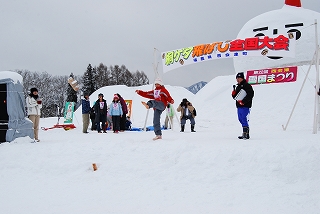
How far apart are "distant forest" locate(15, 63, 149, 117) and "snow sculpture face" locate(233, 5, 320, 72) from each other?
95.2ft

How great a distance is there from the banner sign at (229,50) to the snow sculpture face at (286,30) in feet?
24.0

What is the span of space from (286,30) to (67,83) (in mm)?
42009

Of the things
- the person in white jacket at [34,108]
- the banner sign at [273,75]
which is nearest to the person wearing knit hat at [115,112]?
the person in white jacket at [34,108]

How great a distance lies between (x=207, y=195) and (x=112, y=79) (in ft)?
170

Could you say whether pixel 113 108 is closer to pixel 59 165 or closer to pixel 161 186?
pixel 59 165

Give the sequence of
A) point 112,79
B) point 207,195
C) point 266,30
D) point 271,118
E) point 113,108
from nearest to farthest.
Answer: point 207,195, point 113,108, point 271,118, point 266,30, point 112,79

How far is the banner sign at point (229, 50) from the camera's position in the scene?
11945 millimetres

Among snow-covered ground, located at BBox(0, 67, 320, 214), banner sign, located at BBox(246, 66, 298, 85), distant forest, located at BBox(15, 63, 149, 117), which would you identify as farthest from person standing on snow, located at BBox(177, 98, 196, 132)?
distant forest, located at BBox(15, 63, 149, 117)

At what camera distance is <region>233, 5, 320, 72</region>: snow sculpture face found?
18.9 m

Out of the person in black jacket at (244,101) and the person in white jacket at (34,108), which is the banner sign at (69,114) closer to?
the person in white jacket at (34,108)

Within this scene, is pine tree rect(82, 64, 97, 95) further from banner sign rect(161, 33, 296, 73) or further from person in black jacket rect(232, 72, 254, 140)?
person in black jacket rect(232, 72, 254, 140)

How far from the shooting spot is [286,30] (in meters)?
18.7

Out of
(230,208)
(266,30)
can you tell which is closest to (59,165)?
(230,208)

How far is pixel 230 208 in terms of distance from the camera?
3.09m
